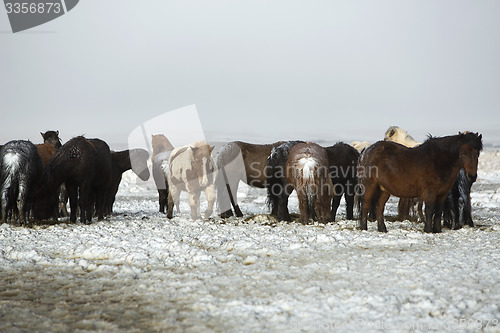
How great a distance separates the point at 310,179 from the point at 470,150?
300 centimetres

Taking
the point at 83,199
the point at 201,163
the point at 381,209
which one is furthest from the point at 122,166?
the point at 381,209

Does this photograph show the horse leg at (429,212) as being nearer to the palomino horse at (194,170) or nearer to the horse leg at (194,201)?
the palomino horse at (194,170)

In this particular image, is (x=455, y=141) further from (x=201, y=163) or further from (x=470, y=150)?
(x=201, y=163)

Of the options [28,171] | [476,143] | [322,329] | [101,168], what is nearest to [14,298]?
[322,329]

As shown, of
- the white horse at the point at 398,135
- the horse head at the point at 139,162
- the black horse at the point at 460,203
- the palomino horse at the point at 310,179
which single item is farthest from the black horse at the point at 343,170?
the horse head at the point at 139,162

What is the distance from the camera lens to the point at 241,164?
10977 millimetres

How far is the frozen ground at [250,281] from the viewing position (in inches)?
132

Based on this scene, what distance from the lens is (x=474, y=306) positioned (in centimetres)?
355

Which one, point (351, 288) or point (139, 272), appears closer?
point (351, 288)

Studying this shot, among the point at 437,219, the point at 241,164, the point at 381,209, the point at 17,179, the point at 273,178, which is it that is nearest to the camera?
the point at 437,219

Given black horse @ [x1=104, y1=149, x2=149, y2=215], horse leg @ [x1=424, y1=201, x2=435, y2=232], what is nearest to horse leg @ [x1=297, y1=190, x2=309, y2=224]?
horse leg @ [x1=424, y1=201, x2=435, y2=232]

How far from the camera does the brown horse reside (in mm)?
7309

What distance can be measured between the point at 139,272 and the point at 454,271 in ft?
12.0

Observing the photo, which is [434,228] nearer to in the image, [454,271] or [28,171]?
[454,271]
